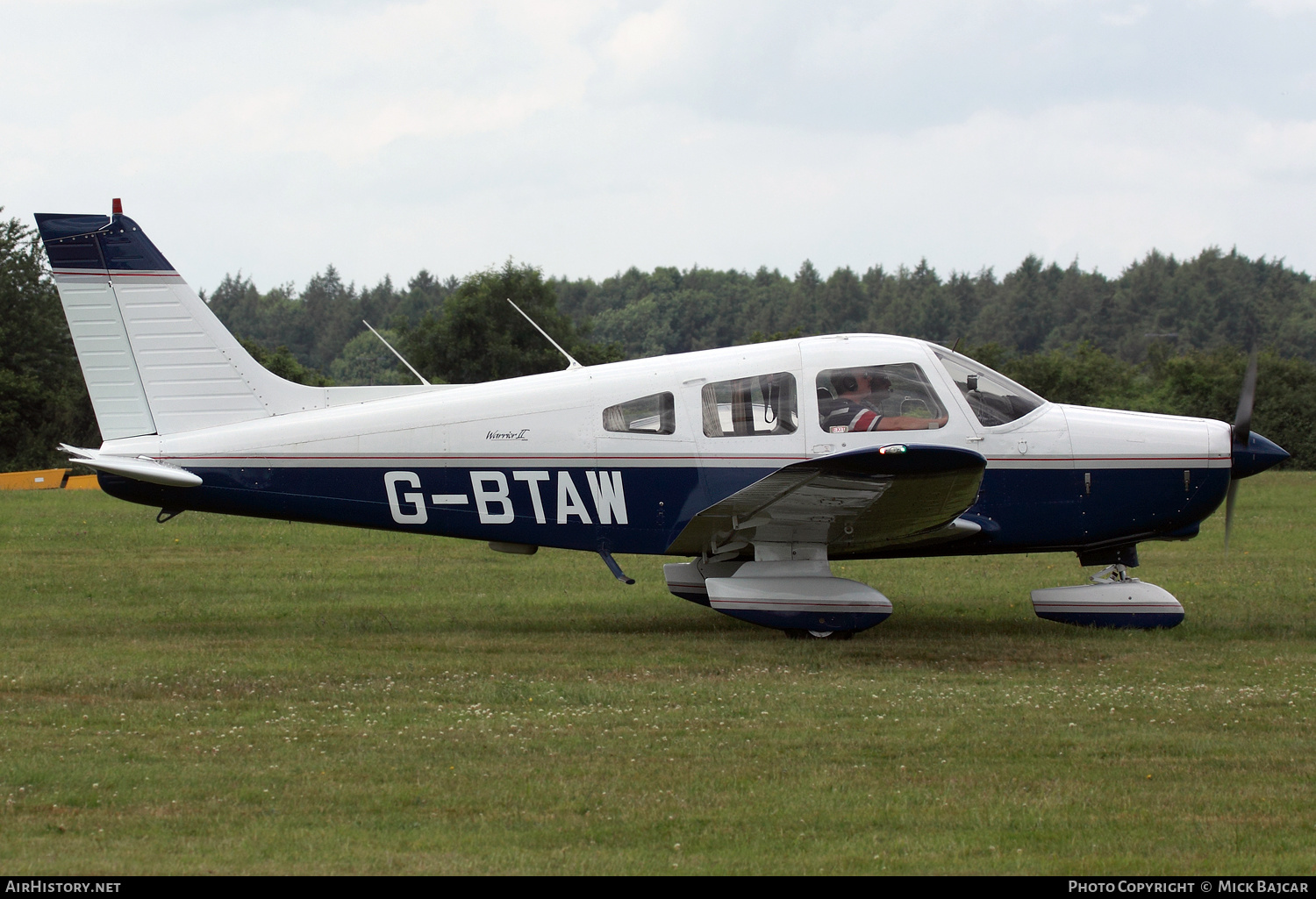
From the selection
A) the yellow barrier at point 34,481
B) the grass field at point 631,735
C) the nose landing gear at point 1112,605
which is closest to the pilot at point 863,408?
the grass field at point 631,735

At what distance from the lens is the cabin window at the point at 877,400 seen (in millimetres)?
9641

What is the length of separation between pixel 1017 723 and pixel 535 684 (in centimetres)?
310

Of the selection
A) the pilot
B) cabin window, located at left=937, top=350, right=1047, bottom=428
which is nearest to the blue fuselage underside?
cabin window, located at left=937, top=350, right=1047, bottom=428

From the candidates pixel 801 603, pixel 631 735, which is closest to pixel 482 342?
pixel 801 603

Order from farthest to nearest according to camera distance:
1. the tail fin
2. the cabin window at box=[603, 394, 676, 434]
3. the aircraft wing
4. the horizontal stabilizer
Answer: the tail fin → the cabin window at box=[603, 394, 676, 434] → the horizontal stabilizer → the aircraft wing

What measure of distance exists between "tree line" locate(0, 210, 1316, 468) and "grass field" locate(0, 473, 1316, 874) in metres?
3.54

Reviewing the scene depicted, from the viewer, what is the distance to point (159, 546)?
1628 centimetres

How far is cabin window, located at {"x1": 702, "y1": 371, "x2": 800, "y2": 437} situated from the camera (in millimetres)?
9711

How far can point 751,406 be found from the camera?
32.0 ft

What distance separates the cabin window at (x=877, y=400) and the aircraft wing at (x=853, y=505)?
750 mm

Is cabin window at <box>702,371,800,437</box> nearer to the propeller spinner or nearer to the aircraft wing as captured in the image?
the aircraft wing

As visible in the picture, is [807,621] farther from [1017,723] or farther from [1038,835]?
[1038,835]
